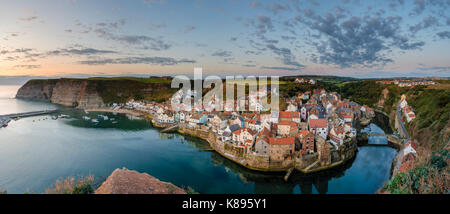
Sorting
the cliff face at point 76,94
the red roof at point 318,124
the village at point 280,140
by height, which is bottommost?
the village at point 280,140

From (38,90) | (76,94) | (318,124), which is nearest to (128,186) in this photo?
(318,124)

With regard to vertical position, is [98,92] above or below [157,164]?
above

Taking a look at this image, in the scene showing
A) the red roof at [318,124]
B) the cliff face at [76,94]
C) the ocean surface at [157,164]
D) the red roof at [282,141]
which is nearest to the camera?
the ocean surface at [157,164]

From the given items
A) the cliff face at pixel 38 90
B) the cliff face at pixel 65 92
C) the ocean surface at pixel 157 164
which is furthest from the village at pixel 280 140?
the cliff face at pixel 38 90

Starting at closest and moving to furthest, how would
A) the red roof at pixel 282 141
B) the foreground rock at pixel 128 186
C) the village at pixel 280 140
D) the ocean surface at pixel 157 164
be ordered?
the foreground rock at pixel 128 186 < the ocean surface at pixel 157 164 < the village at pixel 280 140 < the red roof at pixel 282 141

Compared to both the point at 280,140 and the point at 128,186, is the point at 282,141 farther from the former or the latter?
the point at 128,186

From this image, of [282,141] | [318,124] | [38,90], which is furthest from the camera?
[38,90]

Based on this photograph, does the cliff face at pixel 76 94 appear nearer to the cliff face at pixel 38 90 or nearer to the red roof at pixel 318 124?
the cliff face at pixel 38 90
